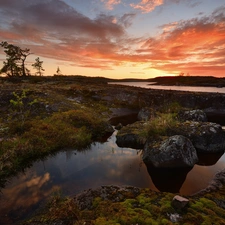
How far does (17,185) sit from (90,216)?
4.81 meters

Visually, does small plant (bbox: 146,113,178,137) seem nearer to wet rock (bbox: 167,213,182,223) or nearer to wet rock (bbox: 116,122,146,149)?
wet rock (bbox: 116,122,146,149)

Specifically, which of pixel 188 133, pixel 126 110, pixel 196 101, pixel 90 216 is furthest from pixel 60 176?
pixel 196 101

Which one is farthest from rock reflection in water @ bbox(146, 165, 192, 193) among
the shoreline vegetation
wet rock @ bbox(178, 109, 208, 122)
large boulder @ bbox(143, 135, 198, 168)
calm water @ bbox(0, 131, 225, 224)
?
wet rock @ bbox(178, 109, 208, 122)

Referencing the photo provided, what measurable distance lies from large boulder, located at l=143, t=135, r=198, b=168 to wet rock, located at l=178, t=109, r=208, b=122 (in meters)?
8.92

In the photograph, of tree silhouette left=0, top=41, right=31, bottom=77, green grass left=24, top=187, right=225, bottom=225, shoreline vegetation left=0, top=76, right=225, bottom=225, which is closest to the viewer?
green grass left=24, top=187, right=225, bottom=225

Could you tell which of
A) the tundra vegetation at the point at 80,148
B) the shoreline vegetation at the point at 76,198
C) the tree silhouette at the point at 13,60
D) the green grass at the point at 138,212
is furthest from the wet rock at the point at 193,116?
the tree silhouette at the point at 13,60

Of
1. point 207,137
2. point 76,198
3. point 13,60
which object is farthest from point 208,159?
point 13,60

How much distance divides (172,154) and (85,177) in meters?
5.10

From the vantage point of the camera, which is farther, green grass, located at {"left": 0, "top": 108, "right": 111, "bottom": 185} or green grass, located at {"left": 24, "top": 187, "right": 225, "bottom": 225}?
green grass, located at {"left": 0, "top": 108, "right": 111, "bottom": 185}

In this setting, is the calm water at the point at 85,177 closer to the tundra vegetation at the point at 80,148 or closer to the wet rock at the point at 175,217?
the tundra vegetation at the point at 80,148

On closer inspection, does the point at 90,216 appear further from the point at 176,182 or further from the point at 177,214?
the point at 176,182

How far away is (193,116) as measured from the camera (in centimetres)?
1894

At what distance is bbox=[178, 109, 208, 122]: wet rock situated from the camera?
733 inches

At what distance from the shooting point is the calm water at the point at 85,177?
7.24 m
